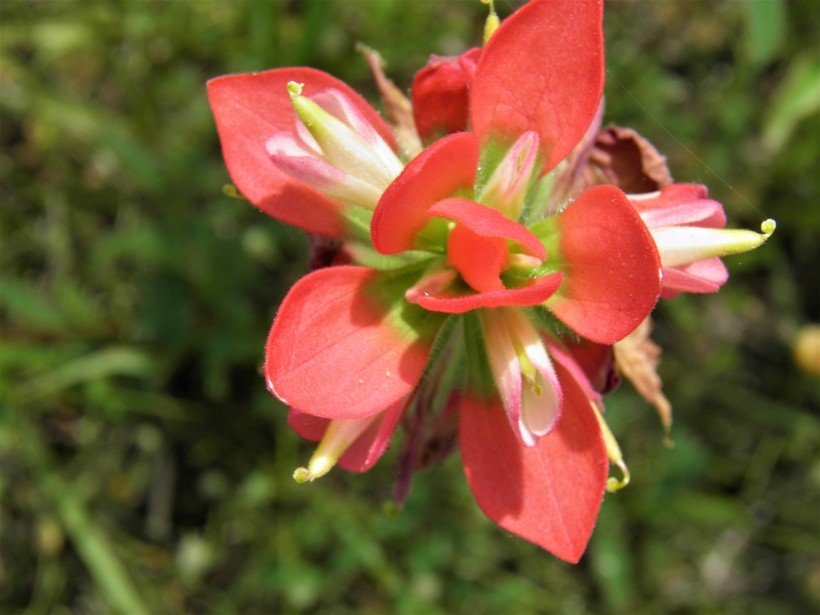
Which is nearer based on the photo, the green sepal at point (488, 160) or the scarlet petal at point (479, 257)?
the scarlet petal at point (479, 257)

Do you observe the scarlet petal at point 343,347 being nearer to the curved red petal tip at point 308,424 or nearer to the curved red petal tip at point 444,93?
the curved red petal tip at point 308,424

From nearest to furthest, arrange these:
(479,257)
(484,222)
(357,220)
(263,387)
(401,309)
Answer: (484,222)
(479,257)
(401,309)
(357,220)
(263,387)

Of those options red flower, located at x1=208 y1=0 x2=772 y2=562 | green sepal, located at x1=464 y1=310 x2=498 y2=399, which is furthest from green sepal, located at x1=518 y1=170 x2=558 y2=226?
green sepal, located at x1=464 y1=310 x2=498 y2=399

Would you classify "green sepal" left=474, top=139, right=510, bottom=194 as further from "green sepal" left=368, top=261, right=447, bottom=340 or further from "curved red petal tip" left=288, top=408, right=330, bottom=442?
"curved red petal tip" left=288, top=408, right=330, bottom=442

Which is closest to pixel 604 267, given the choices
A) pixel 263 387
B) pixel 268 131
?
pixel 268 131

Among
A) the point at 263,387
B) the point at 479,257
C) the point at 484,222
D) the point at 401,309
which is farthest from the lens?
the point at 263,387

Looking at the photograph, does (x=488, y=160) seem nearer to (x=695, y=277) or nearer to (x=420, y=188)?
(x=420, y=188)

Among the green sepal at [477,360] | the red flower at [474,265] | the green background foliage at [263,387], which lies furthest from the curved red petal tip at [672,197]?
the green background foliage at [263,387]
